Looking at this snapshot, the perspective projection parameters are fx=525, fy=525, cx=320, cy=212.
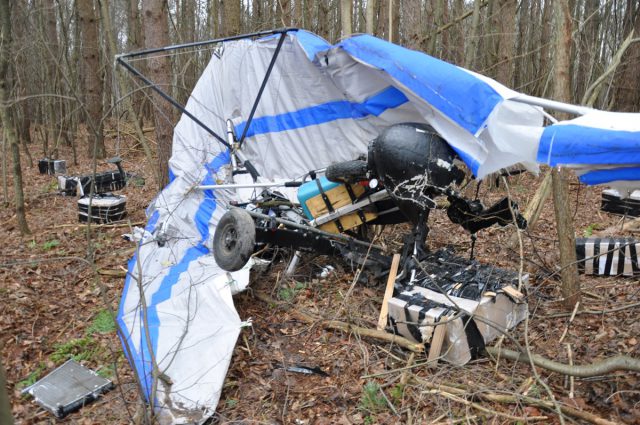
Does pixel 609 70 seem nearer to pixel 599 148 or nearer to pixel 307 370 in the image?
pixel 599 148

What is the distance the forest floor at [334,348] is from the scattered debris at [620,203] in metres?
0.23

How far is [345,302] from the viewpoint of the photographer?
5.08 metres

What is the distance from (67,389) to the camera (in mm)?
4473

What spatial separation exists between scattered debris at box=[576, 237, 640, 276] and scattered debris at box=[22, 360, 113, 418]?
4.77 metres

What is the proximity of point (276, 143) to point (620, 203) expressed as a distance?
16.5ft

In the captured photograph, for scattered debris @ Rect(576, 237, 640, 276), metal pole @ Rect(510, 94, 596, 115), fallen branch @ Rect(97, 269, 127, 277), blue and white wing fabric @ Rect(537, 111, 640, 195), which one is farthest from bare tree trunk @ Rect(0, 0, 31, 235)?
scattered debris @ Rect(576, 237, 640, 276)

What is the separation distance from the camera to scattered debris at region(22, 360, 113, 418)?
4293mm

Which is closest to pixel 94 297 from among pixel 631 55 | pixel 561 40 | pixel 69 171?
pixel 561 40

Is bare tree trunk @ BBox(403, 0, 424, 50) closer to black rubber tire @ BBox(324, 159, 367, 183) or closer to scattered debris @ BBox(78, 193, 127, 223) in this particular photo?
black rubber tire @ BBox(324, 159, 367, 183)

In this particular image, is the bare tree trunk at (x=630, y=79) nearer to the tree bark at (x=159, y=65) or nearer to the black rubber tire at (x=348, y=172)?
the black rubber tire at (x=348, y=172)

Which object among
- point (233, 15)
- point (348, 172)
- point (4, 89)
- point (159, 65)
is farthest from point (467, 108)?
point (4, 89)

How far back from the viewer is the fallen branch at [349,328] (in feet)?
14.4

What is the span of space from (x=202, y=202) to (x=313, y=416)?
4.03m

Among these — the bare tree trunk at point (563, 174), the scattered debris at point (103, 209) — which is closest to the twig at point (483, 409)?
the bare tree trunk at point (563, 174)
